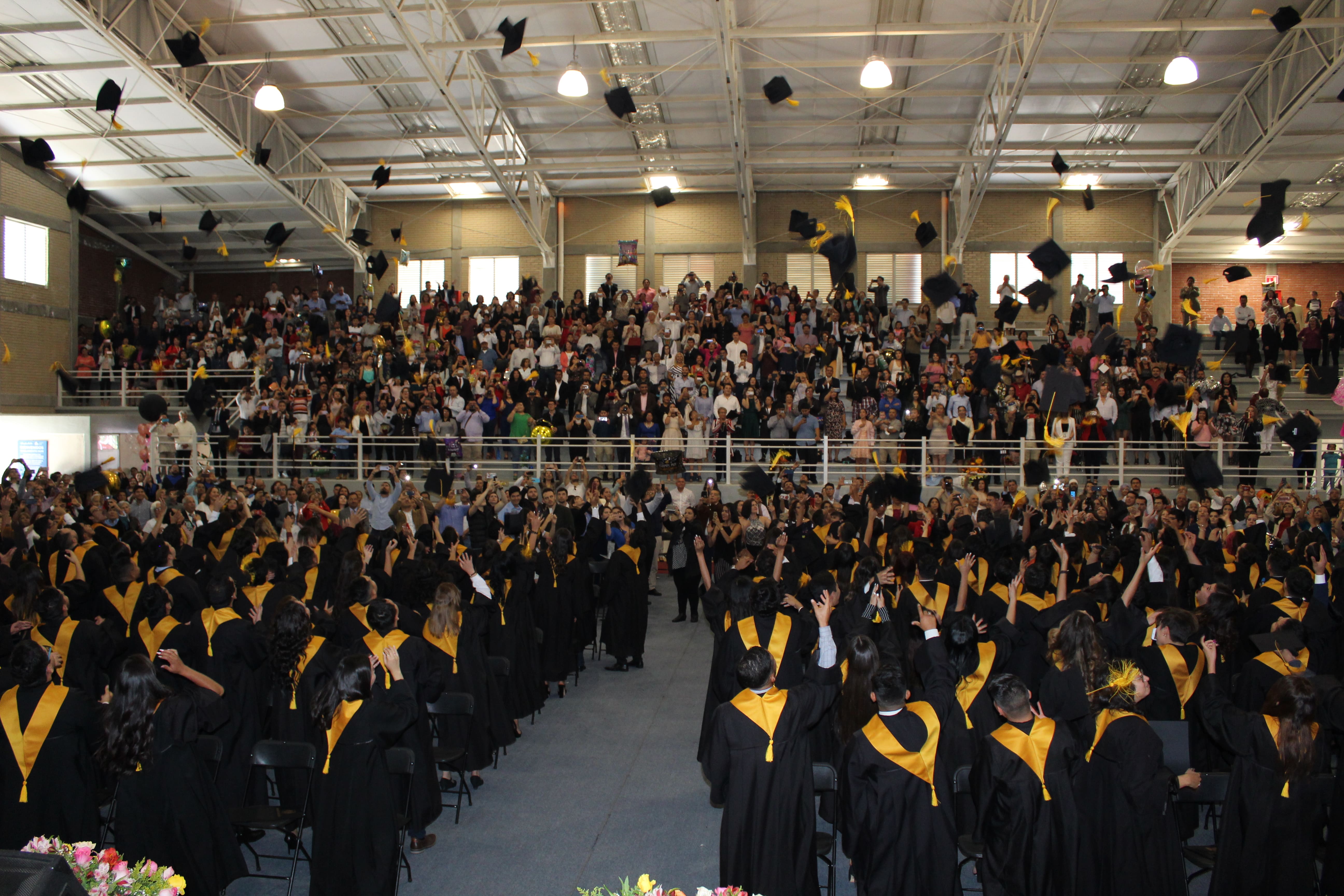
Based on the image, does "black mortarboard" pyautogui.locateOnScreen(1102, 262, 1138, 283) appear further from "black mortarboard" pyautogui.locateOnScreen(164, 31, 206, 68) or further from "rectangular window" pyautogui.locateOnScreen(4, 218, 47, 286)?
"rectangular window" pyautogui.locateOnScreen(4, 218, 47, 286)

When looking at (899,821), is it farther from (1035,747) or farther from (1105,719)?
(1105,719)

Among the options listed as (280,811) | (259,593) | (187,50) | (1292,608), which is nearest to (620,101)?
(187,50)

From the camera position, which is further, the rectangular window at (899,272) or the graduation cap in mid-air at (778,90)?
the rectangular window at (899,272)

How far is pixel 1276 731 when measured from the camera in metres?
4.25

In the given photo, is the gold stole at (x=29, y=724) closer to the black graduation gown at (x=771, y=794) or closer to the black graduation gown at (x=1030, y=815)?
the black graduation gown at (x=771, y=794)

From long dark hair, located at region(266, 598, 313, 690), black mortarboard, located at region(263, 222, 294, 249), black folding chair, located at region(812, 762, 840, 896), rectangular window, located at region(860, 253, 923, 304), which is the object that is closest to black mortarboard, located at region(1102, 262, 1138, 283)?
rectangular window, located at region(860, 253, 923, 304)

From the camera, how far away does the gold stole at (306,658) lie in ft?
17.6

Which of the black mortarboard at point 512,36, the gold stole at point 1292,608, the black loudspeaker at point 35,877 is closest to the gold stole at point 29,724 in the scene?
the black loudspeaker at point 35,877

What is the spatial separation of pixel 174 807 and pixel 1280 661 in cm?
577

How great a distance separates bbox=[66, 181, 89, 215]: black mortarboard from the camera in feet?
65.8

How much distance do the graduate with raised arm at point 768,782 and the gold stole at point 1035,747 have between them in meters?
0.83

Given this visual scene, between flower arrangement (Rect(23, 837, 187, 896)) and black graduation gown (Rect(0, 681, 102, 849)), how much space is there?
180 centimetres

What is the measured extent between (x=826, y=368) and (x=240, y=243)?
1689 cm

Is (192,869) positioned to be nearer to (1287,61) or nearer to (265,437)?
(265,437)
